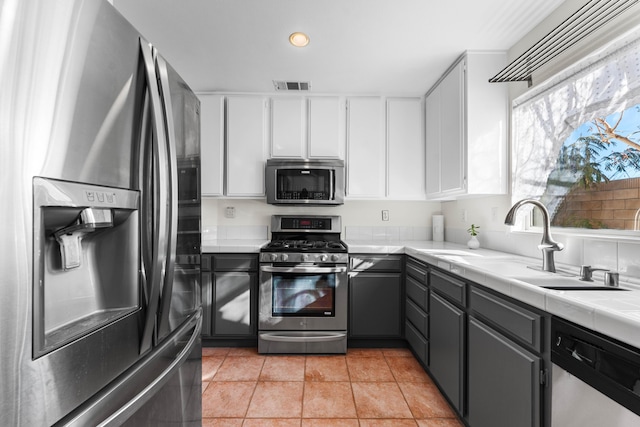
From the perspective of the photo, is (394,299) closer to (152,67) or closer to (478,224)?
(478,224)

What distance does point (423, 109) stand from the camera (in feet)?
10.2

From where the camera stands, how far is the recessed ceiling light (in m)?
2.11

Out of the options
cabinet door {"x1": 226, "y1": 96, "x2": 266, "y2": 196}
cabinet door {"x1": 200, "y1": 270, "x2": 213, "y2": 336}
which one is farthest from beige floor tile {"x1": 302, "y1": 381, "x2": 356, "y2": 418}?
cabinet door {"x1": 226, "y1": 96, "x2": 266, "y2": 196}

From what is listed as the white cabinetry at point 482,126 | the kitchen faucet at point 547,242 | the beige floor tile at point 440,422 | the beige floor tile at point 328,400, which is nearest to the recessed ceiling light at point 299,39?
the white cabinetry at point 482,126

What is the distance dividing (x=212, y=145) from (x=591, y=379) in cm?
300

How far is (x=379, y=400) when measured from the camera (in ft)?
6.64

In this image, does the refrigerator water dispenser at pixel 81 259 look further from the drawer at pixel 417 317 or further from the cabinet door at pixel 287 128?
the cabinet door at pixel 287 128

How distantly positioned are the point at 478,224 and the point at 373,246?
2.93ft

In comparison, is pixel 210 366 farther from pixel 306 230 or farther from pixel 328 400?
pixel 306 230

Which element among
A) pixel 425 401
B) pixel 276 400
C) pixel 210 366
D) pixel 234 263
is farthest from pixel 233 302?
pixel 425 401

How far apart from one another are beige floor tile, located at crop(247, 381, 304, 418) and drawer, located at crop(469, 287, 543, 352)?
3.99 ft

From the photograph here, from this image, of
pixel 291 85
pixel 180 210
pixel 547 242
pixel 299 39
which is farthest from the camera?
pixel 291 85

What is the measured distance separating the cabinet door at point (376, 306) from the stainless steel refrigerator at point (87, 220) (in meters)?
1.88

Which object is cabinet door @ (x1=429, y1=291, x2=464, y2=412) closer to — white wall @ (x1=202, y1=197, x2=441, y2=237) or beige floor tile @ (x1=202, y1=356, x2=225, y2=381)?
white wall @ (x1=202, y1=197, x2=441, y2=237)
